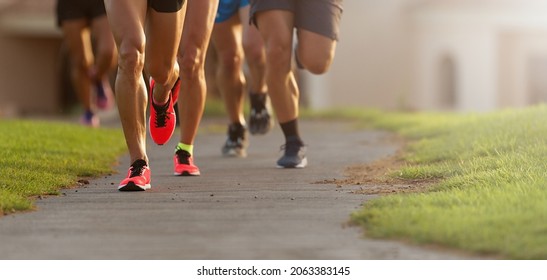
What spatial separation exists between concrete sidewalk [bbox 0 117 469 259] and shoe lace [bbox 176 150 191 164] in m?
0.15

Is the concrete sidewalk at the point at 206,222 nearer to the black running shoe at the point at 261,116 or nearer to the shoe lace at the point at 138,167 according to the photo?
the shoe lace at the point at 138,167

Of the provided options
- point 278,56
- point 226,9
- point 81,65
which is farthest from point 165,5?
point 81,65

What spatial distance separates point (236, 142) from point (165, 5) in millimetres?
2913

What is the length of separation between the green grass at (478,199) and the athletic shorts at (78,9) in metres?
4.27

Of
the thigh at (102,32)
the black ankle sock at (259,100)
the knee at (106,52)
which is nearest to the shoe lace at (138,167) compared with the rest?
the black ankle sock at (259,100)

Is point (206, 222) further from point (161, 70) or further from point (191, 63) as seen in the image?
point (191, 63)

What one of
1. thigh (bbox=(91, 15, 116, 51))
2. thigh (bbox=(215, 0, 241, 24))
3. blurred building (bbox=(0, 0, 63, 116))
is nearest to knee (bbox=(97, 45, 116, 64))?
thigh (bbox=(91, 15, 116, 51))

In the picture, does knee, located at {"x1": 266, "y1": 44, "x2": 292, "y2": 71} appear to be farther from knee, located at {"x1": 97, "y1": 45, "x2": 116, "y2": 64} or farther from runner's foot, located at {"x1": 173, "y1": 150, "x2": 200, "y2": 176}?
knee, located at {"x1": 97, "y1": 45, "x2": 116, "y2": 64}

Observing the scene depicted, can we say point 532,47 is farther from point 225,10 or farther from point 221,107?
point 225,10

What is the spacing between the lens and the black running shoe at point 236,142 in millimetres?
9844

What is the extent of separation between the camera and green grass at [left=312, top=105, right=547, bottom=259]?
4969 mm

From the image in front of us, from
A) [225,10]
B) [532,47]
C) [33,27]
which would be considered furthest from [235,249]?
[532,47]

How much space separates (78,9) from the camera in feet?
41.7

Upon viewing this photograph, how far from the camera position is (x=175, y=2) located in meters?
7.13
